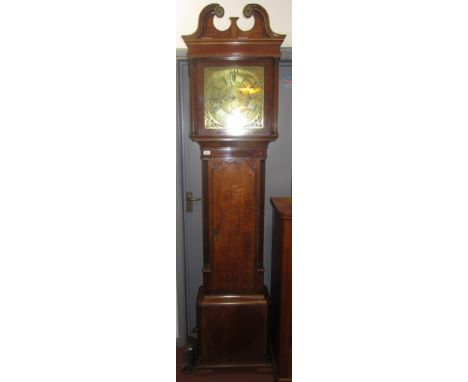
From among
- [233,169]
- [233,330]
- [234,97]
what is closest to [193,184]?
[233,169]

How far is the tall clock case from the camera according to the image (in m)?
1.47

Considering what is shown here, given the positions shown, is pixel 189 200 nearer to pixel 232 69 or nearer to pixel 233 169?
pixel 233 169

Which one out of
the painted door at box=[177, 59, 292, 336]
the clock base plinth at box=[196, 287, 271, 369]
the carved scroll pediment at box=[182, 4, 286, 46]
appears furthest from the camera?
the painted door at box=[177, 59, 292, 336]

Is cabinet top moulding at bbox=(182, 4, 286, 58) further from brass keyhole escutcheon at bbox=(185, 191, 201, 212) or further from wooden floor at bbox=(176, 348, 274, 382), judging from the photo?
wooden floor at bbox=(176, 348, 274, 382)

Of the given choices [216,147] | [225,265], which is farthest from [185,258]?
[216,147]

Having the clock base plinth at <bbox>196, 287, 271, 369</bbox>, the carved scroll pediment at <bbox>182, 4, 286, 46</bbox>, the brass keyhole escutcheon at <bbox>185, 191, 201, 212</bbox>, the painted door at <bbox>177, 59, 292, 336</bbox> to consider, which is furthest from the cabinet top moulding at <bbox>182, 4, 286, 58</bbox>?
the clock base plinth at <bbox>196, 287, 271, 369</bbox>

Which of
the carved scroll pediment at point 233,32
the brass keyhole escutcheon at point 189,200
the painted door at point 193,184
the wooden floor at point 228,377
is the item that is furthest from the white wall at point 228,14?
the wooden floor at point 228,377

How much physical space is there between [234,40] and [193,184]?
899mm

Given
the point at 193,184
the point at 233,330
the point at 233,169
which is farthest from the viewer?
the point at 193,184

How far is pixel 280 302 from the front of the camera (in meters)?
1.57

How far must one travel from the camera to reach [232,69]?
1.47 metres

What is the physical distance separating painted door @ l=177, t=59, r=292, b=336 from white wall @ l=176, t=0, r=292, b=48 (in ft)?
→ 0.65

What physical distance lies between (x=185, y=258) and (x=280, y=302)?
74 centimetres
